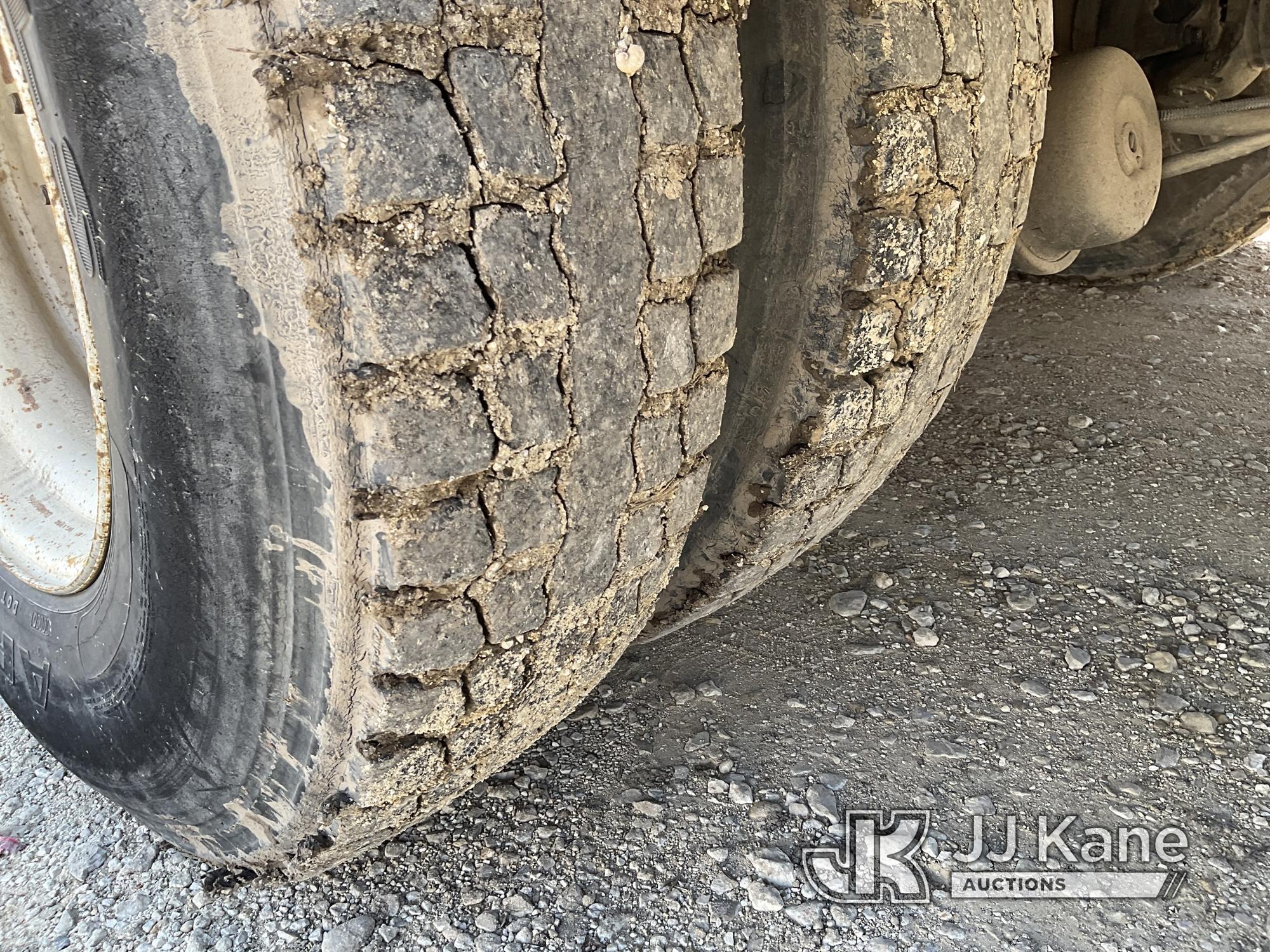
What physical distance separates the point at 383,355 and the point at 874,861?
3.03ft

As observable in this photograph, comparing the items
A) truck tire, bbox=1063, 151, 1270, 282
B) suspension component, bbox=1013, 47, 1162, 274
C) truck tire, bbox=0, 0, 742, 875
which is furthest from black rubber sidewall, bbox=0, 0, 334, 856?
truck tire, bbox=1063, 151, 1270, 282

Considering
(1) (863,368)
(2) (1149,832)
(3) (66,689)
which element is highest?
(1) (863,368)

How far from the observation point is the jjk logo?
1212mm

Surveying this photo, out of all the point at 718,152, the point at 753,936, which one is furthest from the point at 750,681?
the point at 718,152

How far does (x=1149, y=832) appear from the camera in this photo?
129 centimetres

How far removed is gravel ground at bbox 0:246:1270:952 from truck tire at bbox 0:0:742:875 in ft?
0.90

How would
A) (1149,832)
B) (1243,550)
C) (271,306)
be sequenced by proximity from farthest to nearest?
1. (1243,550)
2. (1149,832)
3. (271,306)

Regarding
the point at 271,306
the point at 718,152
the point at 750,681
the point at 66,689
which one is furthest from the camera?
the point at 750,681

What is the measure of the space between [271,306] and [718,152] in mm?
427

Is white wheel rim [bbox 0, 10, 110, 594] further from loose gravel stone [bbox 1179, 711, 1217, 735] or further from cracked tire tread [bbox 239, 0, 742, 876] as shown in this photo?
loose gravel stone [bbox 1179, 711, 1217, 735]

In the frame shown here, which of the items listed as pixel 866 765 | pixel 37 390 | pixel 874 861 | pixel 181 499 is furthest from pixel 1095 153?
pixel 37 390

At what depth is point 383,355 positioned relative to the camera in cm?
73

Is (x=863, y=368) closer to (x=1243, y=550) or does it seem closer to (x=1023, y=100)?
(x=1023, y=100)

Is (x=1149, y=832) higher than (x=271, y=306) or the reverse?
the reverse
